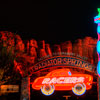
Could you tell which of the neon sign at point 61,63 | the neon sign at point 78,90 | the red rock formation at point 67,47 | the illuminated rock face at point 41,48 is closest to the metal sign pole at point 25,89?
the neon sign at point 61,63

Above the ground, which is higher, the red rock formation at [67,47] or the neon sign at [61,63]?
the red rock formation at [67,47]

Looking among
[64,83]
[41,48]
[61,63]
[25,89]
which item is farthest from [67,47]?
[25,89]

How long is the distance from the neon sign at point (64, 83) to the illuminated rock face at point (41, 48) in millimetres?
2293

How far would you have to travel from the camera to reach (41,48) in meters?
18.6

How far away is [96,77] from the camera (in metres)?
16.7

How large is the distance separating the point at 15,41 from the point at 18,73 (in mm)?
2855

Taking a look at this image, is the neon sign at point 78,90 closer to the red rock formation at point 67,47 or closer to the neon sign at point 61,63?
the neon sign at point 61,63

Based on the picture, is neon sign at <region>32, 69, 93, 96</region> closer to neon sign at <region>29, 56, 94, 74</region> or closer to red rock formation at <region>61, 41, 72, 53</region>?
neon sign at <region>29, 56, 94, 74</region>

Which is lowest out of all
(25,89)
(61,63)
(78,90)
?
(78,90)

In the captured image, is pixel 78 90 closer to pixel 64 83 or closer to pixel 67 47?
pixel 64 83

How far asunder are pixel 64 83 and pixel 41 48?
380cm

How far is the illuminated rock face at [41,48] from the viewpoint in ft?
59.6

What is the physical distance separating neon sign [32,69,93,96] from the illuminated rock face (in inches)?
90.3

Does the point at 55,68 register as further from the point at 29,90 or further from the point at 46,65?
the point at 29,90
